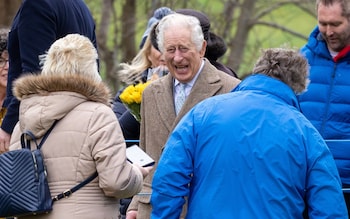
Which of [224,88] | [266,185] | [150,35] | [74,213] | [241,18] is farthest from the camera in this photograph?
[241,18]

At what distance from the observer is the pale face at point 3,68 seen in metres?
7.77

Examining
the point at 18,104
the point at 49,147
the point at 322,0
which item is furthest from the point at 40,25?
the point at 322,0

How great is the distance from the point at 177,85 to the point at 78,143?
3.60 ft

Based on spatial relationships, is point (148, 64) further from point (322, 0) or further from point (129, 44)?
point (129, 44)

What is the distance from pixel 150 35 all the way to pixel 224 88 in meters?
1.45

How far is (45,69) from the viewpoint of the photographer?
6.17 metres

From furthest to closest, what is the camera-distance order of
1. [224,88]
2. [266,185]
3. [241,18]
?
[241,18]
[224,88]
[266,185]

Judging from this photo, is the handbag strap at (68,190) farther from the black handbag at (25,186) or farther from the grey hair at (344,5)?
the grey hair at (344,5)

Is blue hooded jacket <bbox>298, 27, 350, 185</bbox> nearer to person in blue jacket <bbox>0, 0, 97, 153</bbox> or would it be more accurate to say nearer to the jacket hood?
the jacket hood

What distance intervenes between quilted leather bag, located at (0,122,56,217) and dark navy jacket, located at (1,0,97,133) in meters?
0.79

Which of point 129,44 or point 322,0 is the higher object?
point 322,0

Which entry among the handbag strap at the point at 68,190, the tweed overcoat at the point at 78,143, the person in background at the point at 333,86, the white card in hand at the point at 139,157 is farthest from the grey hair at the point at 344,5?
the handbag strap at the point at 68,190

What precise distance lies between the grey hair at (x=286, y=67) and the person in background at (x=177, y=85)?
34.6 inches

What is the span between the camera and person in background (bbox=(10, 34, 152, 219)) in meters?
5.93
